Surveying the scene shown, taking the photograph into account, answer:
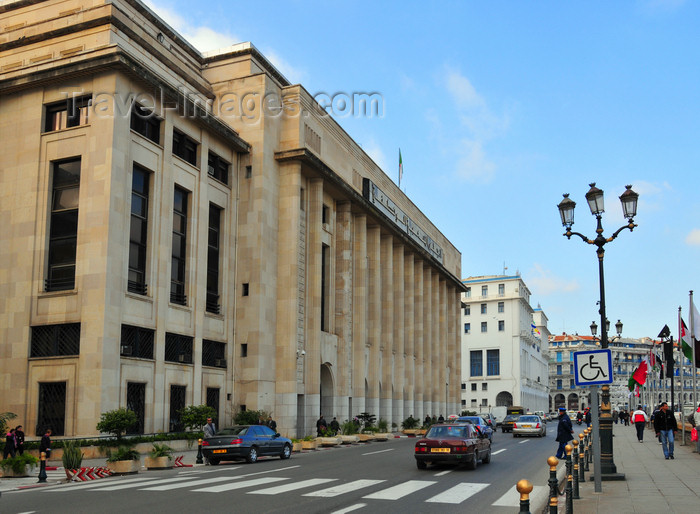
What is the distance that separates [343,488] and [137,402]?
17.2 meters

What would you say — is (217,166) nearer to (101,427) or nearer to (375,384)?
(101,427)

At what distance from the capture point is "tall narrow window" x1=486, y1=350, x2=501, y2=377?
116188 millimetres

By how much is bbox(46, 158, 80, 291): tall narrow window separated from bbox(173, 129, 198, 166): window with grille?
5721 mm

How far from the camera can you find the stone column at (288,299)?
4022 cm

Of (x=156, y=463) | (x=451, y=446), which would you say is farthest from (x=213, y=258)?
(x=451, y=446)

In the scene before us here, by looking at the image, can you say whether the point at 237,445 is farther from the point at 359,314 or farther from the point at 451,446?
the point at 359,314

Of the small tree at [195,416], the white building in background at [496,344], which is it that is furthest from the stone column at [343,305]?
the white building in background at [496,344]

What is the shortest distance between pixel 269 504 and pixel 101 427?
15.0 meters

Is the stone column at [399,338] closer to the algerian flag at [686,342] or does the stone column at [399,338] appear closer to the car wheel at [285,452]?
the algerian flag at [686,342]

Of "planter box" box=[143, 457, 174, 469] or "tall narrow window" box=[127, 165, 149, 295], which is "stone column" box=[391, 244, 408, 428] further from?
"planter box" box=[143, 457, 174, 469]

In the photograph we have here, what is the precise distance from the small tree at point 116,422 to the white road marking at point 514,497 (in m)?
15.6

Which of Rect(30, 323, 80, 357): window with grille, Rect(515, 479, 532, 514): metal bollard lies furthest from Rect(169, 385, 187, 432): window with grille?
Rect(515, 479, 532, 514): metal bollard

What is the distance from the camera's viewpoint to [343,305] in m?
48.5

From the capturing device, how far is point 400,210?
6344 cm
